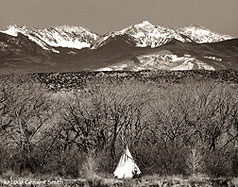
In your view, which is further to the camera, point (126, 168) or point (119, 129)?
point (119, 129)

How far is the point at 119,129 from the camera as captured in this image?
5972 cm

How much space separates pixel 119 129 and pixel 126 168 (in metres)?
15.0

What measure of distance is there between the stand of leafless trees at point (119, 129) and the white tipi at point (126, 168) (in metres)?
4.08

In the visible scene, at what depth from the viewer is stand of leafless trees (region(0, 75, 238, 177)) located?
50.0 meters

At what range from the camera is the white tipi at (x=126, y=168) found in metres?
44.0

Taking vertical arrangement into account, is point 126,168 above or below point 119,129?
below

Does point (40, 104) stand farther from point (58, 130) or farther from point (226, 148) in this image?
point (226, 148)

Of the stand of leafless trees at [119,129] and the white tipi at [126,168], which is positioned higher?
the stand of leafless trees at [119,129]

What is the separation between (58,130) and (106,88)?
41.9 feet

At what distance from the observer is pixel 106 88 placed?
6950 cm

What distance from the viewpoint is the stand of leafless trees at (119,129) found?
5000 cm

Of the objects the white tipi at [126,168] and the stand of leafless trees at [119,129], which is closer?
the white tipi at [126,168]

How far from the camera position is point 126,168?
4491 centimetres

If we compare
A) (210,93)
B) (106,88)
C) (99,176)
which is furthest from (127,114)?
(99,176)
